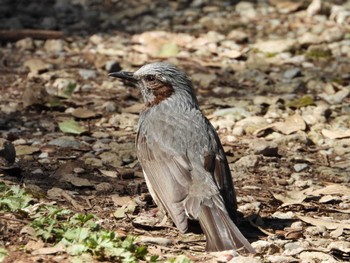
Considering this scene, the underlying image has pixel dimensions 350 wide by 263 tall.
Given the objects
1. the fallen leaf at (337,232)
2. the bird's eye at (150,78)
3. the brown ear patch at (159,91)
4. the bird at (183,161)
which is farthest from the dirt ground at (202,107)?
the bird's eye at (150,78)

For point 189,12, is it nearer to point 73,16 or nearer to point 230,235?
point 73,16

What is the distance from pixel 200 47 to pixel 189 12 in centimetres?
156

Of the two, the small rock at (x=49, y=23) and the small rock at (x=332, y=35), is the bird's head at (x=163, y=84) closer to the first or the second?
the small rock at (x=332, y=35)

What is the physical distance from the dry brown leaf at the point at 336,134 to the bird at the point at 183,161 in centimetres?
203

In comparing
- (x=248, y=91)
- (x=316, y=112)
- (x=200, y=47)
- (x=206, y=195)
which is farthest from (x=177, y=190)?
(x=200, y=47)

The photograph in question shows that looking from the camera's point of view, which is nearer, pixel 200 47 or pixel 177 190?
pixel 177 190

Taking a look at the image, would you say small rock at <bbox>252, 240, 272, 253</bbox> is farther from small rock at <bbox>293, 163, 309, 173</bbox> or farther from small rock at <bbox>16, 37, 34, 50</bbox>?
small rock at <bbox>16, 37, 34, 50</bbox>

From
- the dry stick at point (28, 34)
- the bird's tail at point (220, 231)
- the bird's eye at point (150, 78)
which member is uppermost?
the bird's eye at point (150, 78)

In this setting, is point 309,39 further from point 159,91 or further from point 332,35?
point 159,91

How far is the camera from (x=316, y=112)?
9617mm

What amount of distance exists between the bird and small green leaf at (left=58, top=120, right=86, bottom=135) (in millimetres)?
1173

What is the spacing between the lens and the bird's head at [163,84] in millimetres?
7852

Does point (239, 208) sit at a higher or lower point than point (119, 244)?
lower

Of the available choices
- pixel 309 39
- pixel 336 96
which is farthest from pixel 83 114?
pixel 309 39
